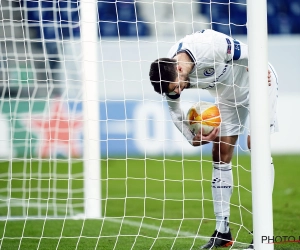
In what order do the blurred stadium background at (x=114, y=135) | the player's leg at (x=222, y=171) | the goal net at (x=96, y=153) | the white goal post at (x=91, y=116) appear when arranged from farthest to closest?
the white goal post at (x=91, y=116)
the blurred stadium background at (x=114, y=135)
the goal net at (x=96, y=153)
the player's leg at (x=222, y=171)

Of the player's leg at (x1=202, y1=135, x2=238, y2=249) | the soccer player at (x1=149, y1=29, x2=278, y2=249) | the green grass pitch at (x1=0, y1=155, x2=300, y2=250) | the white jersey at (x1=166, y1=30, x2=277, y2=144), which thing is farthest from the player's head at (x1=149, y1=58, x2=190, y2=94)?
the player's leg at (x1=202, y1=135, x2=238, y2=249)

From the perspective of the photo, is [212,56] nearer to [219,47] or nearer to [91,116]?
[219,47]

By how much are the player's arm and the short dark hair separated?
0.68 feet

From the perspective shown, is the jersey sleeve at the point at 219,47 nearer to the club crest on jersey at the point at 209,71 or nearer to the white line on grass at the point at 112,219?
the club crest on jersey at the point at 209,71

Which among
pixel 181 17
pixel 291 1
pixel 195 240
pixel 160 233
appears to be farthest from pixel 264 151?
pixel 291 1

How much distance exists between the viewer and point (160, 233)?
583 centimetres

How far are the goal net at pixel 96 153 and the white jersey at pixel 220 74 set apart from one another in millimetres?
144

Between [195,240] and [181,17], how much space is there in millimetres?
9625

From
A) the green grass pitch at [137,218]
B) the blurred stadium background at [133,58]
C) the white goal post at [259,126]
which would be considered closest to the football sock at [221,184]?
the green grass pitch at [137,218]

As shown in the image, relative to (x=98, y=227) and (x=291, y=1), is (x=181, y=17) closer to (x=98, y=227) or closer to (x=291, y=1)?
(x=291, y=1)

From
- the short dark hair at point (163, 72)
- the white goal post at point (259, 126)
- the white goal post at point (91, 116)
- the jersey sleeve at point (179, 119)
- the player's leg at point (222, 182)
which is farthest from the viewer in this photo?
the white goal post at point (91, 116)

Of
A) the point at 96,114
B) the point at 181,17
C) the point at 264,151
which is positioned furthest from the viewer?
the point at 181,17

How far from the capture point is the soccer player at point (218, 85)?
4.74 metres

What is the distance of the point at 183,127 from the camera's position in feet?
16.3
